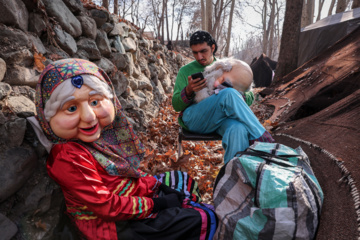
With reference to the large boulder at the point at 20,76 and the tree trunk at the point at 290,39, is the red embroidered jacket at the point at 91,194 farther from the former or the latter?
the tree trunk at the point at 290,39

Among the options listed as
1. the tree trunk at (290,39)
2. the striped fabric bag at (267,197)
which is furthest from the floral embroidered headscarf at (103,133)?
the tree trunk at (290,39)

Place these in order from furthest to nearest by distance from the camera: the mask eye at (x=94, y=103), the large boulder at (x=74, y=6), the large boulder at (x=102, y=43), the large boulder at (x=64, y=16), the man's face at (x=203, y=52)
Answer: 1. the large boulder at (x=102, y=43)
2. the large boulder at (x=74, y=6)
3. the man's face at (x=203, y=52)
4. the large boulder at (x=64, y=16)
5. the mask eye at (x=94, y=103)

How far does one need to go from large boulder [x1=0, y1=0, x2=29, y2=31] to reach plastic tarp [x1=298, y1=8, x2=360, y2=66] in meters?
6.69

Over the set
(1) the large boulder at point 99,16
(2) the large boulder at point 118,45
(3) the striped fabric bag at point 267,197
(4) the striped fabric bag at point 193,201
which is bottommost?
(4) the striped fabric bag at point 193,201

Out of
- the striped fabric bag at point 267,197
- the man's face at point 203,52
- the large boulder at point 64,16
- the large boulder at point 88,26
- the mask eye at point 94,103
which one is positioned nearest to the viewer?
the striped fabric bag at point 267,197

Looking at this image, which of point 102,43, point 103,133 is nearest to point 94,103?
point 103,133

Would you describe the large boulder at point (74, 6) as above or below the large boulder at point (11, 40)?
above

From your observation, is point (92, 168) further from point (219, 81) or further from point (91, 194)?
point (219, 81)

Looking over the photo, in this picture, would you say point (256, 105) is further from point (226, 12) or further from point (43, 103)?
point (226, 12)

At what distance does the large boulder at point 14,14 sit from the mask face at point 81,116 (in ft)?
3.13

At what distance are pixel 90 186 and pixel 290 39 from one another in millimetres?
6284

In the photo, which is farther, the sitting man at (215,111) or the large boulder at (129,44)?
the large boulder at (129,44)

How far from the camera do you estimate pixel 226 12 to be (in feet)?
78.4

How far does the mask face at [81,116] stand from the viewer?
1.40 meters
